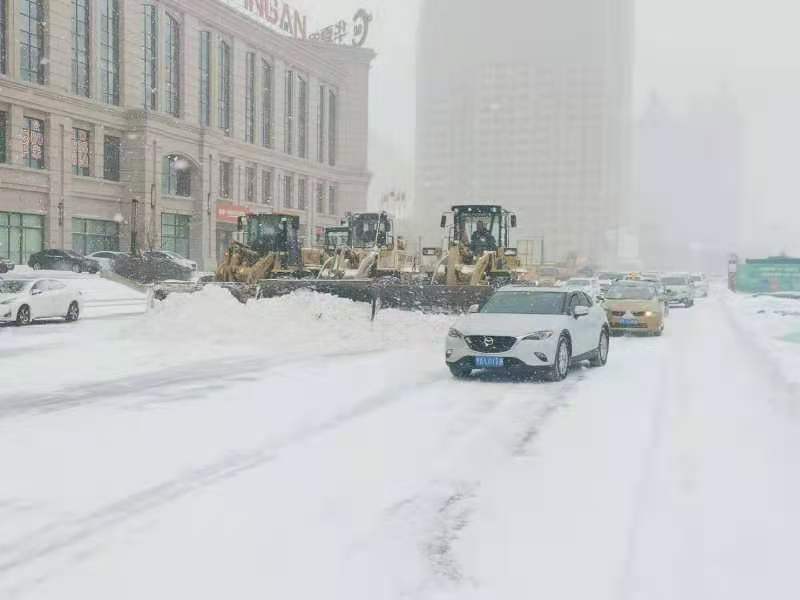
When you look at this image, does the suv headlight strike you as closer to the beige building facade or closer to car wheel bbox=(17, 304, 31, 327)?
car wheel bbox=(17, 304, 31, 327)

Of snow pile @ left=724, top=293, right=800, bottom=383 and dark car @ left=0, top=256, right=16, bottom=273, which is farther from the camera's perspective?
dark car @ left=0, top=256, right=16, bottom=273

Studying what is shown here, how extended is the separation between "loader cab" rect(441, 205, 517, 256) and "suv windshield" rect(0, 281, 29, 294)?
12225mm

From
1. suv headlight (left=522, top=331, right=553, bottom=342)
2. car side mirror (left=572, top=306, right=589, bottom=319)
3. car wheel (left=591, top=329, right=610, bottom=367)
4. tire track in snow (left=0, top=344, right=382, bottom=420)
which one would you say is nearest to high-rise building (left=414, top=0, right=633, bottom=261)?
car wheel (left=591, top=329, right=610, bottom=367)

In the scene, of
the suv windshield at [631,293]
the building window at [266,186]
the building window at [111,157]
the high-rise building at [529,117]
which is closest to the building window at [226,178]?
the building window at [266,186]

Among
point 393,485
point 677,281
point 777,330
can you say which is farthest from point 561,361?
point 677,281

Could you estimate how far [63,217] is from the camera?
1960 inches

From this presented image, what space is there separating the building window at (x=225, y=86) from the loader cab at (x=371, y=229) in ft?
135

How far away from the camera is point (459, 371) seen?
12.8 m

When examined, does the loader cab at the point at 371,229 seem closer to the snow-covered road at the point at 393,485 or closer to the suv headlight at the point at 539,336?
the snow-covered road at the point at 393,485

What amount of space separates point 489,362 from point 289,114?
69520mm

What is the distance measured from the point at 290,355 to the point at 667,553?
11601mm

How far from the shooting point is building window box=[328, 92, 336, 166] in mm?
86438

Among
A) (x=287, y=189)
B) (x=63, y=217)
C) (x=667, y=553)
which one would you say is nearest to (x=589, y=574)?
(x=667, y=553)

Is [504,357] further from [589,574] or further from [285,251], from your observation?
[285,251]
